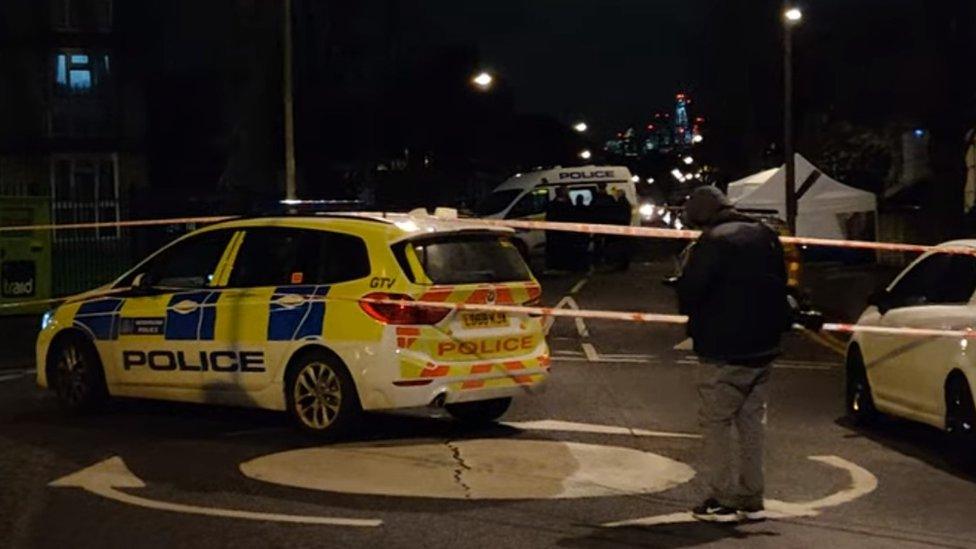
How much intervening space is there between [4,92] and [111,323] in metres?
32.3

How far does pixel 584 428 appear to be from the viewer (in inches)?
402

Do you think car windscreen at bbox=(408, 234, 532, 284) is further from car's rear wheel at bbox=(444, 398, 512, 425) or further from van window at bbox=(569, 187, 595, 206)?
van window at bbox=(569, 187, 595, 206)

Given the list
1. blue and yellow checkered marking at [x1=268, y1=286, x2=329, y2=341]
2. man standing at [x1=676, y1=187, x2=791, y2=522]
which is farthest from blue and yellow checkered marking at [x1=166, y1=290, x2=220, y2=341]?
man standing at [x1=676, y1=187, x2=791, y2=522]

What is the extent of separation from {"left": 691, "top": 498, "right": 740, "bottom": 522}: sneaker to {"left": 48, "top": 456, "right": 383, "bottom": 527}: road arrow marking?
1674mm

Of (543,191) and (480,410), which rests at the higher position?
(543,191)

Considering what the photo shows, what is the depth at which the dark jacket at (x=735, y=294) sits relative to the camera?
7062mm

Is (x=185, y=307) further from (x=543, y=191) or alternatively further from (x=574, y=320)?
(x=543, y=191)

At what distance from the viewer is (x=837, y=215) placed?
34406 mm

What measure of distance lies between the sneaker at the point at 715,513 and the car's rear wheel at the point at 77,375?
5.46 meters

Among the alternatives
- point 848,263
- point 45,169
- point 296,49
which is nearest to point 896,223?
point 848,263

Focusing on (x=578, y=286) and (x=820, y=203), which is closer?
(x=578, y=286)

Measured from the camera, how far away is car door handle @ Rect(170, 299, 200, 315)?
33.4 feet

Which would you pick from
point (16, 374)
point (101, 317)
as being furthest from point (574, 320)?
point (101, 317)

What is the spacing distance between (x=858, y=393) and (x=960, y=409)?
191cm
